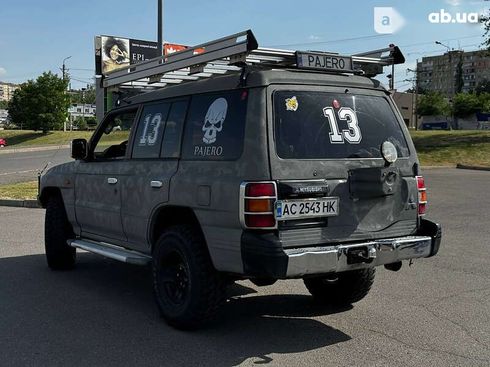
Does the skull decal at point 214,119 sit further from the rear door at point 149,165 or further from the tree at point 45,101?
the tree at point 45,101

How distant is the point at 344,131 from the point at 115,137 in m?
2.88

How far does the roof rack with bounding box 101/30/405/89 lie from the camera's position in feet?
14.9

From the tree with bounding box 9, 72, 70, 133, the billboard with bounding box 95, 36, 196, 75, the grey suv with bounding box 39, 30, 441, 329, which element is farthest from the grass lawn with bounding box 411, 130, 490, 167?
the tree with bounding box 9, 72, 70, 133

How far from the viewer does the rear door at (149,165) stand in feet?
16.7

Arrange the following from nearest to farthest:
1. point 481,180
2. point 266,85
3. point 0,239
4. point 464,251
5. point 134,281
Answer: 1. point 266,85
2. point 134,281
3. point 464,251
4. point 0,239
5. point 481,180

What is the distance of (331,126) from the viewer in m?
4.63

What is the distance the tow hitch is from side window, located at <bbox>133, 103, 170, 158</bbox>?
6.81 feet

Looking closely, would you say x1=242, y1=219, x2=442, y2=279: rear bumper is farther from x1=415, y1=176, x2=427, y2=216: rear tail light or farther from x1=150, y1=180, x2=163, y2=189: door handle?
x1=150, y1=180, x2=163, y2=189: door handle

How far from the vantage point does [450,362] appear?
4.09m

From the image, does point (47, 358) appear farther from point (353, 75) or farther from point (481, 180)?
point (481, 180)

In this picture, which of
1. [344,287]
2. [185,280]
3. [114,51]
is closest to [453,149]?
[344,287]

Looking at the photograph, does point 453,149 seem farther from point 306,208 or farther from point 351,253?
point 306,208

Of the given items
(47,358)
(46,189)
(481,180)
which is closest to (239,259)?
(47,358)

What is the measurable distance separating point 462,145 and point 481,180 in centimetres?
1109
